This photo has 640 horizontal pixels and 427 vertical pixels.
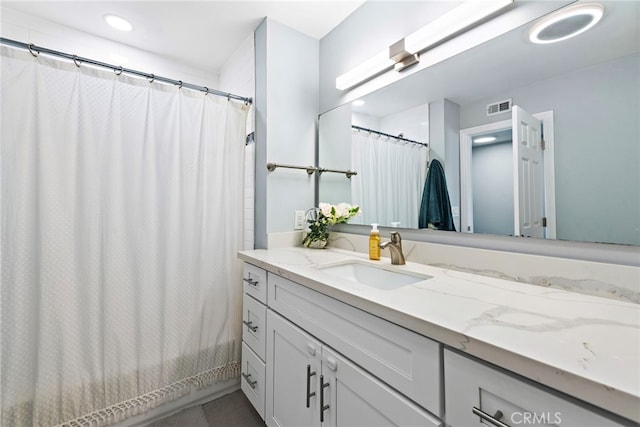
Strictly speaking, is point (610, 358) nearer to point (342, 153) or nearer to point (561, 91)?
point (561, 91)

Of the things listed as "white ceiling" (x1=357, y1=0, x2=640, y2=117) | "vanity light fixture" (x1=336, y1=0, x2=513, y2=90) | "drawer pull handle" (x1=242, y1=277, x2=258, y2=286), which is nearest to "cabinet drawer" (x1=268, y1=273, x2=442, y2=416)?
"drawer pull handle" (x1=242, y1=277, x2=258, y2=286)

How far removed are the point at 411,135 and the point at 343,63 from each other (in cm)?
77

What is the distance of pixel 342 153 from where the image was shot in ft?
5.68

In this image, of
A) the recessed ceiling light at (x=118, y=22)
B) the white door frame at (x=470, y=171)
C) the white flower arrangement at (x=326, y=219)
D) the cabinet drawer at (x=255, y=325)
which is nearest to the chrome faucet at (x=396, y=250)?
the white door frame at (x=470, y=171)

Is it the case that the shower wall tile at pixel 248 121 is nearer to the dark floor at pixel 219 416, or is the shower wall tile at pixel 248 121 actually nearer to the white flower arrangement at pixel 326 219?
the white flower arrangement at pixel 326 219

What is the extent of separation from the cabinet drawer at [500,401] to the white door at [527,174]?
2.09ft

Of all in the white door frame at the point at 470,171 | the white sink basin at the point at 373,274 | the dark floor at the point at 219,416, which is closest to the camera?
the white door frame at the point at 470,171

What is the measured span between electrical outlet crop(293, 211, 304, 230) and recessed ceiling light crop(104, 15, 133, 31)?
1624 millimetres

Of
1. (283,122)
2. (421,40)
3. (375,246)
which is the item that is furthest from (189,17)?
(375,246)

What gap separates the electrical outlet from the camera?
1807 mm

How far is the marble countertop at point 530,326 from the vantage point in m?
0.42

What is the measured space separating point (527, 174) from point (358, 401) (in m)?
0.97

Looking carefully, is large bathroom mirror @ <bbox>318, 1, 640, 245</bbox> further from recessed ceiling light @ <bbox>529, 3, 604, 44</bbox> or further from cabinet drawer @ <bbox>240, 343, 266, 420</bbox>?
cabinet drawer @ <bbox>240, 343, 266, 420</bbox>

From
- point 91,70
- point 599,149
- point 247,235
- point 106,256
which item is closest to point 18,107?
point 91,70
